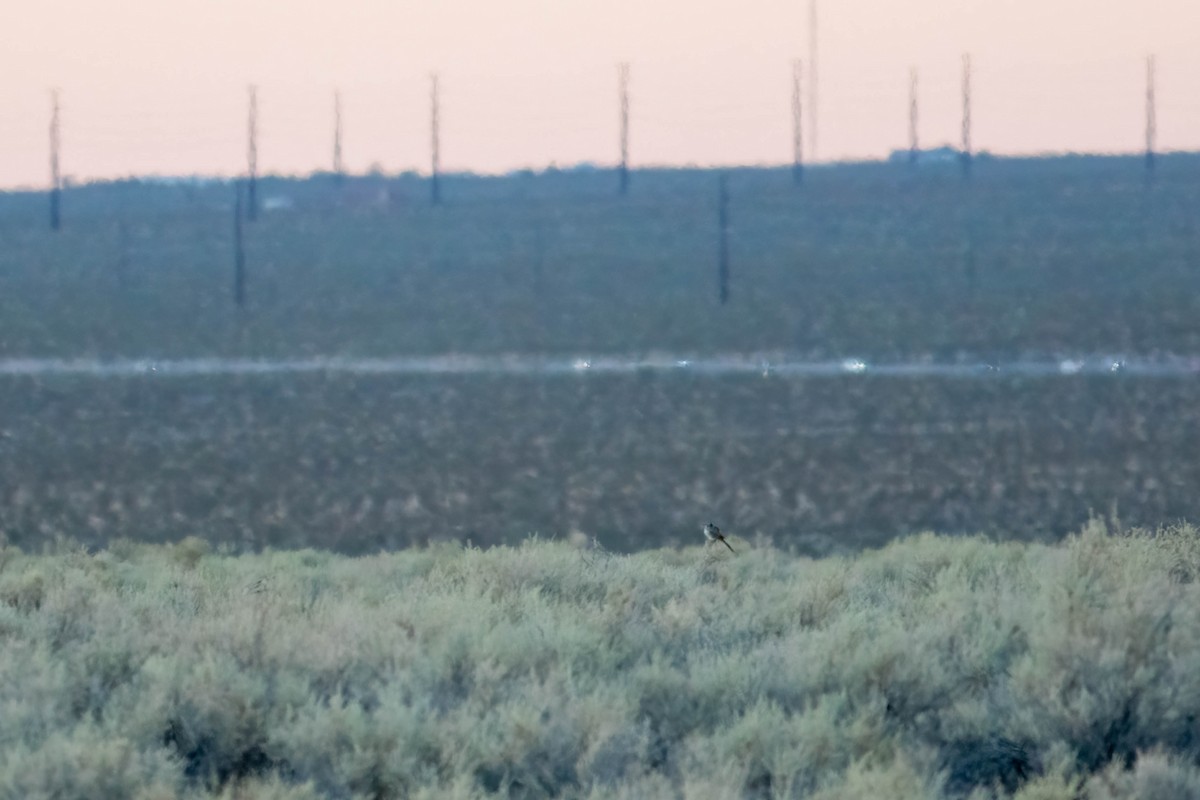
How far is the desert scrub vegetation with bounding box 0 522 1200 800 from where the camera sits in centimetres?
716

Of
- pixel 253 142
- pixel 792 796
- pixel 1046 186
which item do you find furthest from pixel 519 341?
pixel 792 796

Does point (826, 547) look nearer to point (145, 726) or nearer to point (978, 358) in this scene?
point (145, 726)

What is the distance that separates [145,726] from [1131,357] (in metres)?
34.8

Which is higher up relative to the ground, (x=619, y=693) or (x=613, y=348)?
(x=613, y=348)

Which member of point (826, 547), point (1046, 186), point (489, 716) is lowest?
point (826, 547)

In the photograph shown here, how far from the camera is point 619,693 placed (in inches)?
321

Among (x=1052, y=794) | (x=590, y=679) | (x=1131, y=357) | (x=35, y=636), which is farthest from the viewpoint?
(x=1131, y=357)

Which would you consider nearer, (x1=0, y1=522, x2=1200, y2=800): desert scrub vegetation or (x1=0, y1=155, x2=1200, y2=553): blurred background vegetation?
(x1=0, y1=522, x2=1200, y2=800): desert scrub vegetation

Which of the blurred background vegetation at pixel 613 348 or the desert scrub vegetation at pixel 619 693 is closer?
the desert scrub vegetation at pixel 619 693

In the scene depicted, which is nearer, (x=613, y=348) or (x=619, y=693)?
(x=619, y=693)

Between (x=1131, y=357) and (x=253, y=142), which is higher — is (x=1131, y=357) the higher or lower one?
the lower one

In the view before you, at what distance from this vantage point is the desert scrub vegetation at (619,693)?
7.16 meters

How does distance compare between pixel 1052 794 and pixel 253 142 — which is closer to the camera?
pixel 1052 794

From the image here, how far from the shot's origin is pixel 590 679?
860cm
